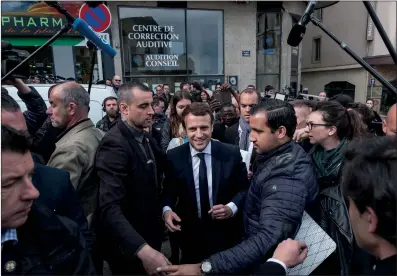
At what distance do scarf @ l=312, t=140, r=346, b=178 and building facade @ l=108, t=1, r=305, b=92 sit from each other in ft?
34.0

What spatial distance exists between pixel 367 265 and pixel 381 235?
301 mm

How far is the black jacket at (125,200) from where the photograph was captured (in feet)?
5.33

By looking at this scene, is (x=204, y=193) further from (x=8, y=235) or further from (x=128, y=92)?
(x=8, y=235)

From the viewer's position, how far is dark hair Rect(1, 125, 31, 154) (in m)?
0.99

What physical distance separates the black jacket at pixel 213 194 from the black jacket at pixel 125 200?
230 mm

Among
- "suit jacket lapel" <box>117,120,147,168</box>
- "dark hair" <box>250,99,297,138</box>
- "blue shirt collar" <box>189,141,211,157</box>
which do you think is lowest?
"blue shirt collar" <box>189,141,211,157</box>

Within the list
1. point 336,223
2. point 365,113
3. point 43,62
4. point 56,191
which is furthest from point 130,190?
point 43,62

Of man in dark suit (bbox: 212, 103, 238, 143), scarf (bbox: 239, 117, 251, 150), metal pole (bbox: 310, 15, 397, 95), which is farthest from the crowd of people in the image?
man in dark suit (bbox: 212, 103, 238, 143)

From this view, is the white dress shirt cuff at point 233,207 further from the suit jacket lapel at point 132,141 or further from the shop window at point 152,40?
the shop window at point 152,40

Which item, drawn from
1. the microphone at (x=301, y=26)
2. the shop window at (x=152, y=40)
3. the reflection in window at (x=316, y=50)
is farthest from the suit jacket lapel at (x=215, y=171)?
the reflection in window at (x=316, y=50)

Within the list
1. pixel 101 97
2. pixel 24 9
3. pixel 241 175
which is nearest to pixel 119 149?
pixel 241 175

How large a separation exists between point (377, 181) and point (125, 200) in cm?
133

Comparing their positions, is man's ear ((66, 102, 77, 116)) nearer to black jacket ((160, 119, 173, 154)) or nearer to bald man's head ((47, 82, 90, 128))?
bald man's head ((47, 82, 90, 128))

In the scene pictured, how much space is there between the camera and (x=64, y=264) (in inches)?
45.5
